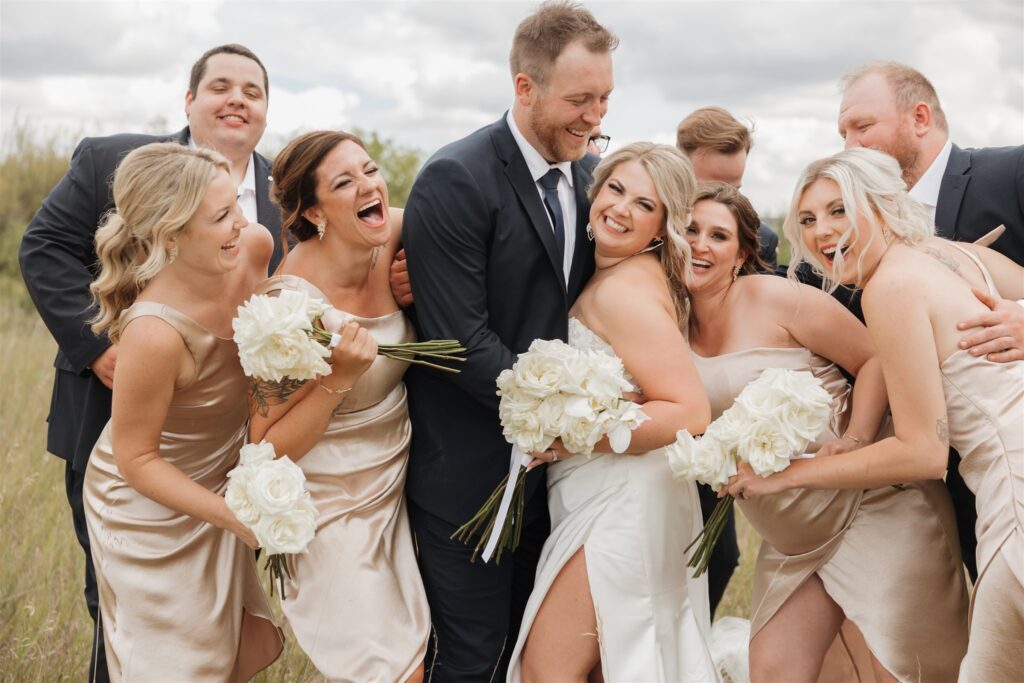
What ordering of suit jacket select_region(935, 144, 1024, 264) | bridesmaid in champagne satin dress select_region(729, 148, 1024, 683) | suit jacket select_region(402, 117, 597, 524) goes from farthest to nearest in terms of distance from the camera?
suit jacket select_region(935, 144, 1024, 264) < suit jacket select_region(402, 117, 597, 524) < bridesmaid in champagne satin dress select_region(729, 148, 1024, 683)

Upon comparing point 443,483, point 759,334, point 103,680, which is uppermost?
point 759,334

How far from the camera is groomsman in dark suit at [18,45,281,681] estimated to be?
16.5 ft

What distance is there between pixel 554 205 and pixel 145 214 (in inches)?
68.2

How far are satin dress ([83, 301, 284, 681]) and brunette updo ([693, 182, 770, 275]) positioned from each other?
2.30m

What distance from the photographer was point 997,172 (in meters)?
4.99

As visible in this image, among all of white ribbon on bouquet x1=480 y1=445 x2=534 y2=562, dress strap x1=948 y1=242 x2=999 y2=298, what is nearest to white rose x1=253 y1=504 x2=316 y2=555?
white ribbon on bouquet x1=480 y1=445 x2=534 y2=562

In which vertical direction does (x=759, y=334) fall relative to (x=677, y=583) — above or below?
above

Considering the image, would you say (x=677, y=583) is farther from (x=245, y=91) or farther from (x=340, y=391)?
(x=245, y=91)

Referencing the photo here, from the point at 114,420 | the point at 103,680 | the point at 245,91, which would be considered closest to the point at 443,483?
the point at 114,420

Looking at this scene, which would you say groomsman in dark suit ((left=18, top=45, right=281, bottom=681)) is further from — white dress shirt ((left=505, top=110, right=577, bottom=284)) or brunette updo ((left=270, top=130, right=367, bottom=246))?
white dress shirt ((left=505, top=110, right=577, bottom=284))

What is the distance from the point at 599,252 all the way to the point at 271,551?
192 cm

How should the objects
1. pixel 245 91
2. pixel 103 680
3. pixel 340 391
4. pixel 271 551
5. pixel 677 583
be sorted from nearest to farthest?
pixel 271 551, pixel 340 391, pixel 677 583, pixel 103 680, pixel 245 91

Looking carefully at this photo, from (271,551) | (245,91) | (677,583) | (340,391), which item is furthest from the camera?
(245,91)

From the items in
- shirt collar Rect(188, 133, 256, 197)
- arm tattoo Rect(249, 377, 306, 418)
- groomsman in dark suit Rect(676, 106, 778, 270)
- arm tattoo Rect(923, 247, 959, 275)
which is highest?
groomsman in dark suit Rect(676, 106, 778, 270)
